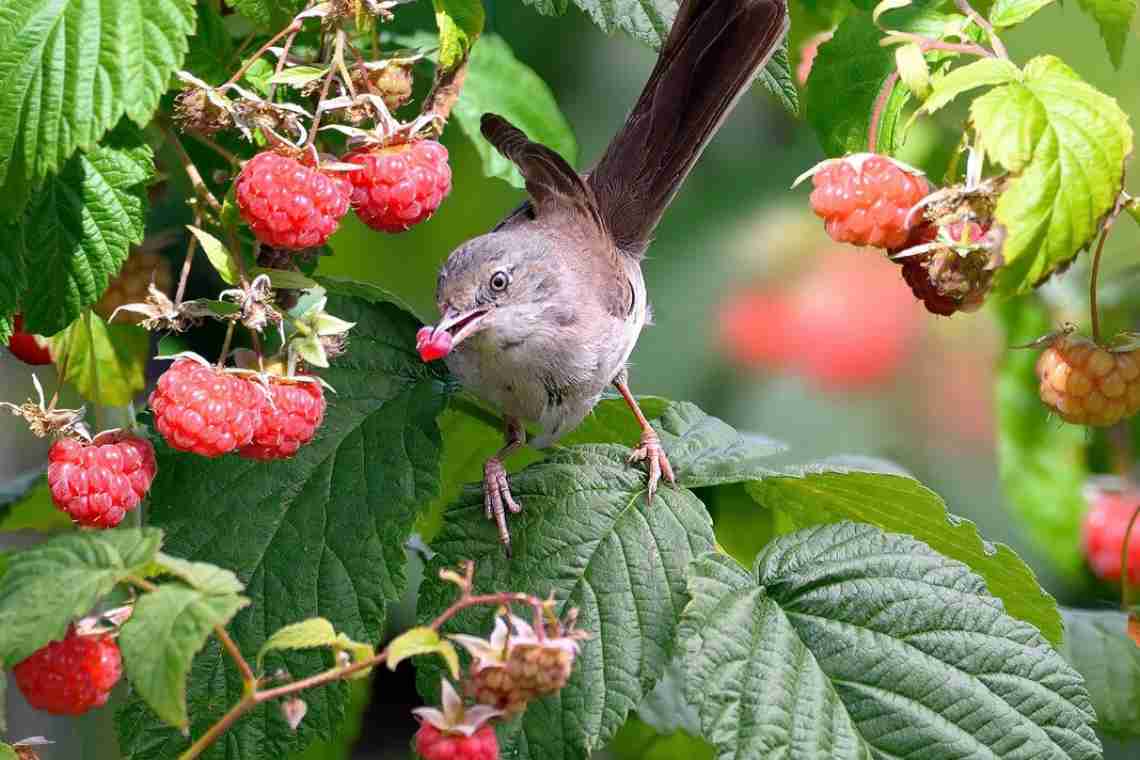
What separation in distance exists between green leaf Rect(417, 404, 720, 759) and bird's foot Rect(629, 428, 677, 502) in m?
0.01

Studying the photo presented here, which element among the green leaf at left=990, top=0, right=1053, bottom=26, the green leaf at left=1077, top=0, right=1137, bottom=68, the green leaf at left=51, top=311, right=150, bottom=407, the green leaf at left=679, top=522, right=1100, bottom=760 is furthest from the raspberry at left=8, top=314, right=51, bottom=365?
the green leaf at left=1077, top=0, right=1137, bottom=68

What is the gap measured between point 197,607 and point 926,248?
2.95 feet

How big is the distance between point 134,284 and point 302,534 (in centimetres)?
47

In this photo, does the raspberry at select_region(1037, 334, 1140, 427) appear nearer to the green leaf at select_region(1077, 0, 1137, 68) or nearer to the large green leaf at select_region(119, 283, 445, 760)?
the green leaf at select_region(1077, 0, 1137, 68)

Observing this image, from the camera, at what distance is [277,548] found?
6.17ft

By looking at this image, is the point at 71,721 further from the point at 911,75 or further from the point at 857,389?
the point at 911,75

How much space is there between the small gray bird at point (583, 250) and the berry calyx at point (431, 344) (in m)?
0.04

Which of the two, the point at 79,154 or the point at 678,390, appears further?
the point at 678,390

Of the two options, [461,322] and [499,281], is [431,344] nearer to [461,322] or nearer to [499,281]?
[461,322]

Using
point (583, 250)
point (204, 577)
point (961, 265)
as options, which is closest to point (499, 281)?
point (583, 250)

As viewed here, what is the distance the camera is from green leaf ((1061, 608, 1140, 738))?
8.27 ft

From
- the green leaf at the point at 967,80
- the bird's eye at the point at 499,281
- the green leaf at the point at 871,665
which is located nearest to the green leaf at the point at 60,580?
the green leaf at the point at 871,665

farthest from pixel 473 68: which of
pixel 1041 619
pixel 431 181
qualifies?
pixel 1041 619

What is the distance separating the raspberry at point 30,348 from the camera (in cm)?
207
